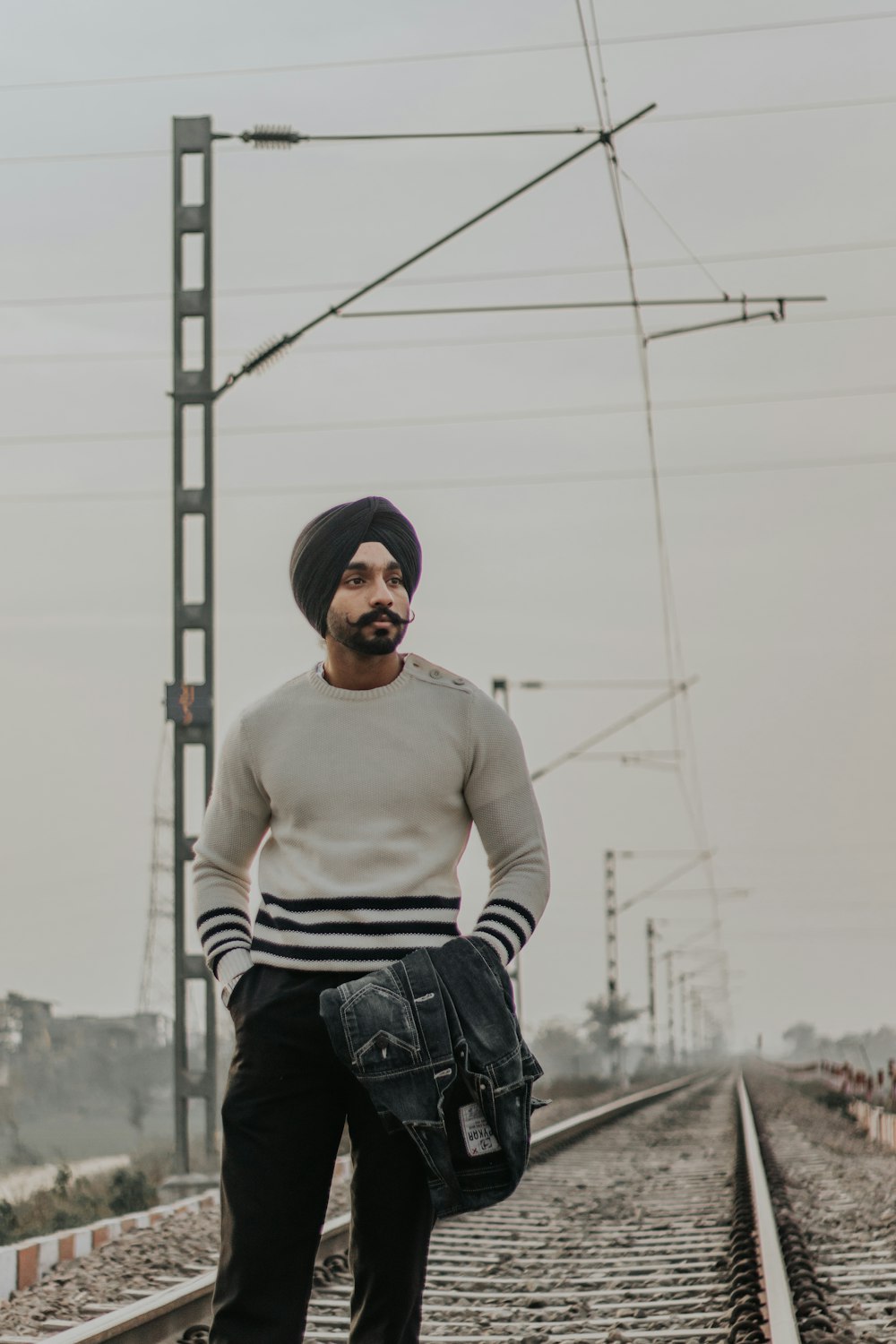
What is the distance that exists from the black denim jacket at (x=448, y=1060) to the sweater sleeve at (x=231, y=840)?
355 millimetres

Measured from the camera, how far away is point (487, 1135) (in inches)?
132

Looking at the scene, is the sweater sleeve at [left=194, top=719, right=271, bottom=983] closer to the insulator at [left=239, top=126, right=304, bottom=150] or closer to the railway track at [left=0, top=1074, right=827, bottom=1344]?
the railway track at [left=0, top=1074, right=827, bottom=1344]

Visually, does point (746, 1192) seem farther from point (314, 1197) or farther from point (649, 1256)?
point (314, 1197)

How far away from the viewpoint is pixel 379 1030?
3217mm

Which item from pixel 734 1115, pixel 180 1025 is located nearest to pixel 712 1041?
pixel 734 1115

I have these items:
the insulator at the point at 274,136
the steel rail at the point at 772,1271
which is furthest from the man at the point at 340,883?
the insulator at the point at 274,136

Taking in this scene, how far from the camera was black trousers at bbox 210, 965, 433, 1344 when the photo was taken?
3355mm

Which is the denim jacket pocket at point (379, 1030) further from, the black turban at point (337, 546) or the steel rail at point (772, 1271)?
the steel rail at point (772, 1271)

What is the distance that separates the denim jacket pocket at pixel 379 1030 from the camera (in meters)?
3.22

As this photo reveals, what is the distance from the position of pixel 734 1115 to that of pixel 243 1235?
79.0ft

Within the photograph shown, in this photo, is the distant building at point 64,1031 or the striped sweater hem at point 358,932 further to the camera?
the distant building at point 64,1031

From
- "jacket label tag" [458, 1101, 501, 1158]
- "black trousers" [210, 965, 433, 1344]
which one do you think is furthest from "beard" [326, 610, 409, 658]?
"jacket label tag" [458, 1101, 501, 1158]

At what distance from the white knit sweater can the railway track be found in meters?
2.30

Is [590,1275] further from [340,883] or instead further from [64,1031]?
[64,1031]
